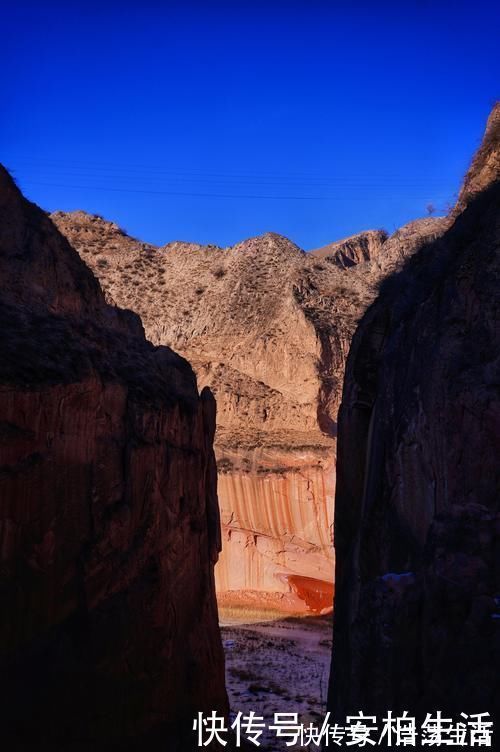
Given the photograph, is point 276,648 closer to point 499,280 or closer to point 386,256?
point 499,280

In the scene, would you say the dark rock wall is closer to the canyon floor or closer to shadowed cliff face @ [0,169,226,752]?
shadowed cliff face @ [0,169,226,752]

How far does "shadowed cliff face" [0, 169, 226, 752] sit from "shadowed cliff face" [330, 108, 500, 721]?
118 inches

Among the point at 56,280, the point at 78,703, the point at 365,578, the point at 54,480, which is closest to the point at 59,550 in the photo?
the point at 54,480

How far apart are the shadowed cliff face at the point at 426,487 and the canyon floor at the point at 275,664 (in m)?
6.45

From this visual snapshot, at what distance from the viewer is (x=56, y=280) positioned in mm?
21547

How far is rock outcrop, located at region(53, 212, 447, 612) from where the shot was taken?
38.2 meters

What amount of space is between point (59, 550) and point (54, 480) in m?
1.08

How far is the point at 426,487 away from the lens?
40.7 ft

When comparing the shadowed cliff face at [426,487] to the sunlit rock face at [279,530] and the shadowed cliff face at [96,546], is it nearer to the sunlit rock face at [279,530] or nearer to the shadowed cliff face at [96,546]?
the shadowed cliff face at [96,546]

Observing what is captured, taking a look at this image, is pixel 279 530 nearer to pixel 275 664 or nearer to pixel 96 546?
pixel 275 664

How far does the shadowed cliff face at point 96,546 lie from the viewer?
12.7 metres

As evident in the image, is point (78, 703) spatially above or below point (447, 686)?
below

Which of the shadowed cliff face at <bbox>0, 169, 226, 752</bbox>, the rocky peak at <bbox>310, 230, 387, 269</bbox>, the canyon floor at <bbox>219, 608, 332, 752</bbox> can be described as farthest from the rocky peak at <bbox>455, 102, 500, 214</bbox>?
the rocky peak at <bbox>310, 230, 387, 269</bbox>

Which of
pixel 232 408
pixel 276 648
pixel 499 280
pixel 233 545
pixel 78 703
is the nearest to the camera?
pixel 499 280
